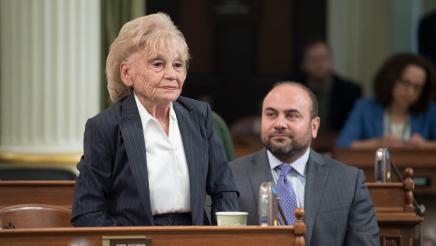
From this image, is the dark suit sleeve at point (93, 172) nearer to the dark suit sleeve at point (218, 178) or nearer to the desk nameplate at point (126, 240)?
the desk nameplate at point (126, 240)

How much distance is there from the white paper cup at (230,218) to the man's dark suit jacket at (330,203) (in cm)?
97

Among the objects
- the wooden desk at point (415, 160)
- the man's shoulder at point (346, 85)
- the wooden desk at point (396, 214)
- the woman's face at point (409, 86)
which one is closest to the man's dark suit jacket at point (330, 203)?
the wooden desk at point (396, 214)

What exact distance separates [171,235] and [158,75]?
2.01ft

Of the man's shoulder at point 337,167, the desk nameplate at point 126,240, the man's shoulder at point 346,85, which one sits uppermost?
the man's shoulder at point 346,85

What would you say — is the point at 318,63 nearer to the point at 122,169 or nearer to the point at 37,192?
the point at 37,192

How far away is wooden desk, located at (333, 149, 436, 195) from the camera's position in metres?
8.41

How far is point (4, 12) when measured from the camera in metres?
8.24

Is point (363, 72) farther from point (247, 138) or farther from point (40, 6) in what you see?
point (40, 6)

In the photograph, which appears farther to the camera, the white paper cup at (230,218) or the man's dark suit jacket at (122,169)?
the white paper cup at (230,218)

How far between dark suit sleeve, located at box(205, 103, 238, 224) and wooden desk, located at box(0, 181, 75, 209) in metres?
1.54

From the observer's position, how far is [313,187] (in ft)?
19.6

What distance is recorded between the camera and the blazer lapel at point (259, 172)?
6.04 m

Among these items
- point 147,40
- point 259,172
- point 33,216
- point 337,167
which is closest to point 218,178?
point 147,40

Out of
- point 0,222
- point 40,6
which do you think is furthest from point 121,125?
point 40,6
